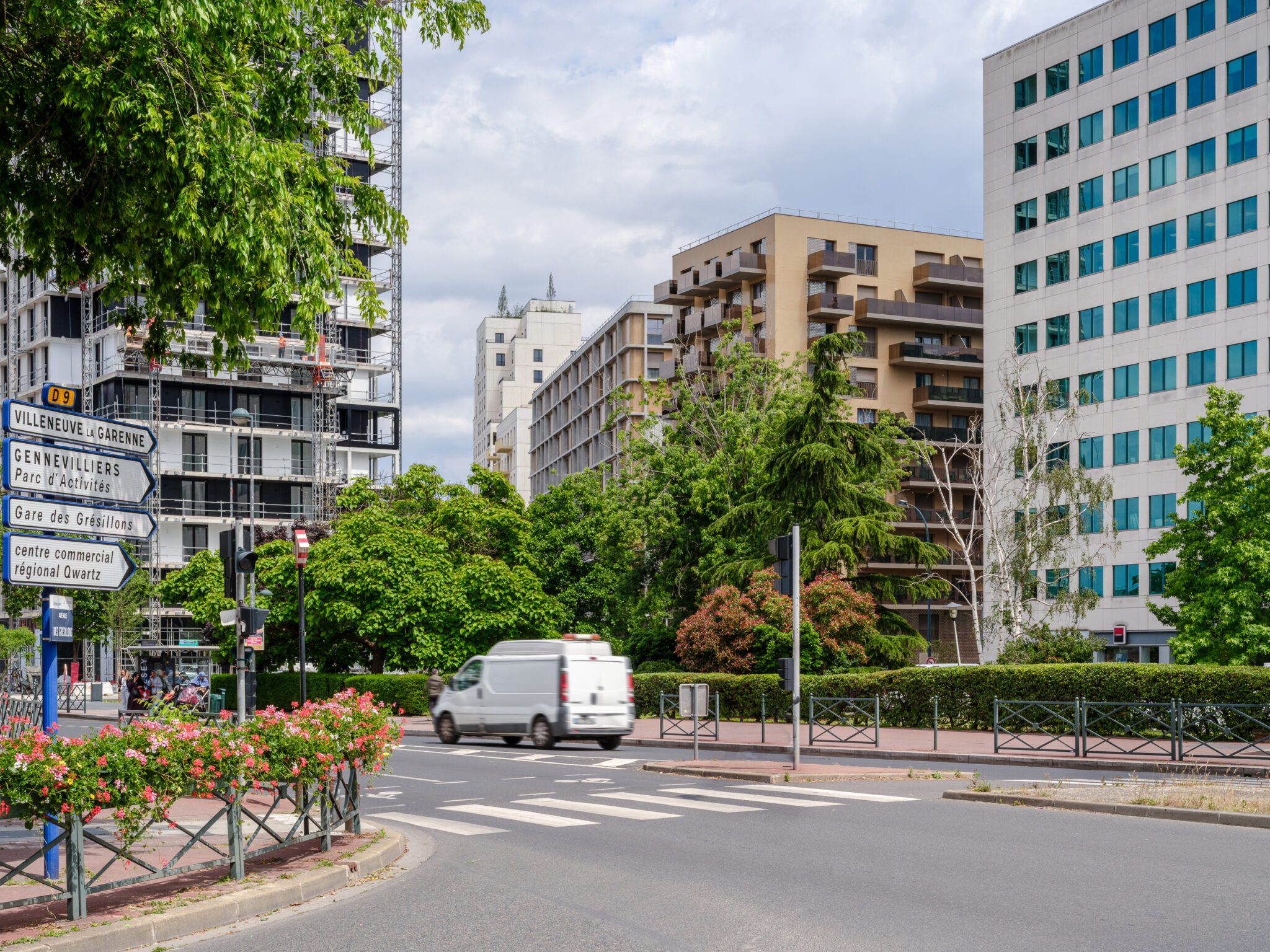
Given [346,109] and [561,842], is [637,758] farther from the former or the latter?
[346,109]

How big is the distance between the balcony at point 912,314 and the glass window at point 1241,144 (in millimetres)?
26338

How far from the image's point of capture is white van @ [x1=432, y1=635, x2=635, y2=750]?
1005 inches

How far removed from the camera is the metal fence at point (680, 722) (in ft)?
92.7

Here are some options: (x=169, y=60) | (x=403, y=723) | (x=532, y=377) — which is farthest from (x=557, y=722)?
(x=532, y=377)

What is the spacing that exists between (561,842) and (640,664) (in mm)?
31157

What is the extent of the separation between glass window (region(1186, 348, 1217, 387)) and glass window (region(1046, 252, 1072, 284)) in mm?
8039

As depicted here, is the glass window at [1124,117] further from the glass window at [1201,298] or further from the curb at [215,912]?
the curb at [215,912]

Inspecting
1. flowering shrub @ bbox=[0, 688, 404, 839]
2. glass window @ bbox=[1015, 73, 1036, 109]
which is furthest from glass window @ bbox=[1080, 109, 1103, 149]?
flowering shrub @ bbox=[0, 688, 404, 839]

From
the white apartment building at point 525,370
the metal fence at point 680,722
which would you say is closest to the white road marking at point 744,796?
the metal fence at point 680,722

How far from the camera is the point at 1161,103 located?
55.7 m

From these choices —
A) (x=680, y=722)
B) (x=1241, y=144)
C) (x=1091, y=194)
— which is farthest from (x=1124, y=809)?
(x=1091, y=194)

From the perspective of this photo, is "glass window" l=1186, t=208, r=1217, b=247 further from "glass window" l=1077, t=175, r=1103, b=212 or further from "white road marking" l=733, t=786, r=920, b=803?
"white road marking" l=733, t=786, r=920, b=803

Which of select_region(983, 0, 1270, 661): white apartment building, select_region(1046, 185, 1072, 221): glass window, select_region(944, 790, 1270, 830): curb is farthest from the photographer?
select_region(1046, 185, 1072, 221): glass window

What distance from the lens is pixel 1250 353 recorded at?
51.4 m
